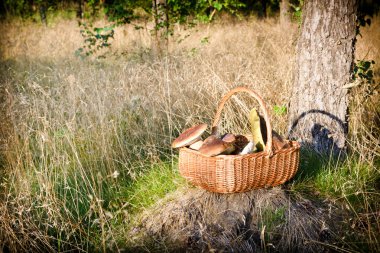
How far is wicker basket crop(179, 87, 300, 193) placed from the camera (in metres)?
2.07

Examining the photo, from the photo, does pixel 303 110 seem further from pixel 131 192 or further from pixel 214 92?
pixel 131 192

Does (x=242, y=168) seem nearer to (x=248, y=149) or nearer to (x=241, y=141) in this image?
(x=248, y=149)

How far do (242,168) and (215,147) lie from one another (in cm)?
20

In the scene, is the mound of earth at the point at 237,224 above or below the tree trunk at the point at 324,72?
below

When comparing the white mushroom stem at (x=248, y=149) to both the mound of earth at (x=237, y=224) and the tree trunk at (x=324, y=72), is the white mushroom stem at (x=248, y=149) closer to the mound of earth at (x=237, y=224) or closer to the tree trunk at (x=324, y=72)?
the mound of earth at (x=237, y=224)

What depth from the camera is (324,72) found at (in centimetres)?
292

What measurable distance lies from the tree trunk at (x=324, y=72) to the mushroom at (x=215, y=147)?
111 cm

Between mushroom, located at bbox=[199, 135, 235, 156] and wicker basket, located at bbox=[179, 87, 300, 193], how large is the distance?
0.03m

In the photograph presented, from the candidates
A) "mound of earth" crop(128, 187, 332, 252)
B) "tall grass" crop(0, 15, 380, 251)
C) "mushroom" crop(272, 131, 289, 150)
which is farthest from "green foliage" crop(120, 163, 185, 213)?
"mushroom" crop(272, 131, 289, 150)

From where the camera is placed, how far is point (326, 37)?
288 centimetres

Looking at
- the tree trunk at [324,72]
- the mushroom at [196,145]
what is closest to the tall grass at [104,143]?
the tree trunk at [324,72]

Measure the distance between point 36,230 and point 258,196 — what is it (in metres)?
1.40

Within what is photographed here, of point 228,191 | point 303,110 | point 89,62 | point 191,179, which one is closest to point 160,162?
point 191,179

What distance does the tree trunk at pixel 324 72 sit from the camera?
2.84 meters
